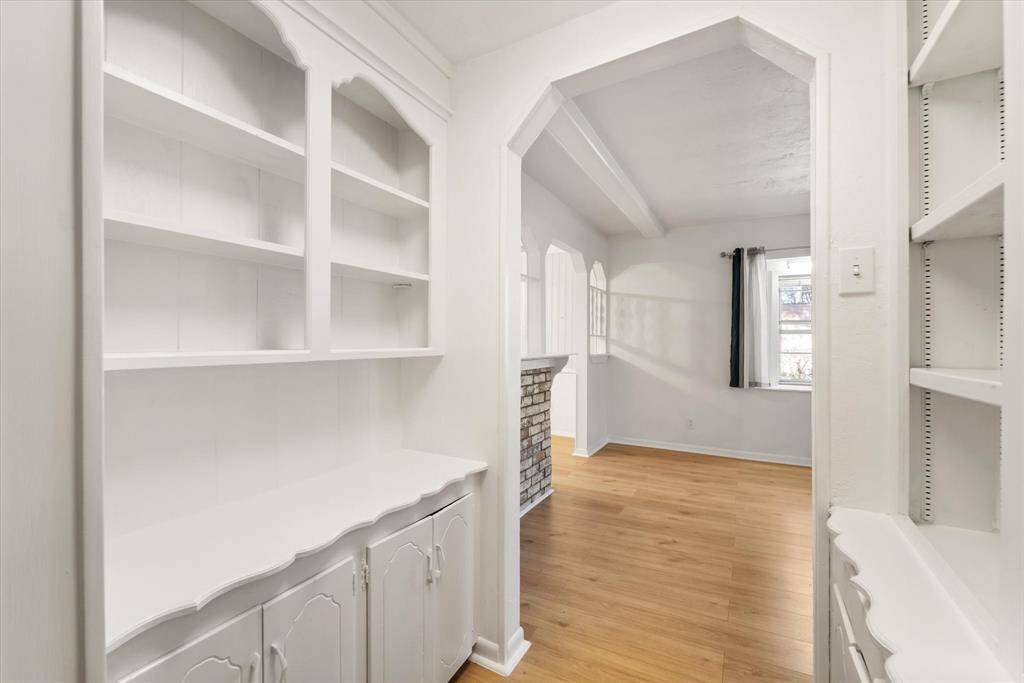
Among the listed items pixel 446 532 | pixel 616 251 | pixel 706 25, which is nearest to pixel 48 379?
pixel 446 532

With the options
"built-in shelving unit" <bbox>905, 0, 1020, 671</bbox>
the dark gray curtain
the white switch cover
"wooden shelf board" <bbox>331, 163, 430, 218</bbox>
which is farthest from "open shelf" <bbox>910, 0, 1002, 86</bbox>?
the dark gray curtain

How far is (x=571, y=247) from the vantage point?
4.50 metres

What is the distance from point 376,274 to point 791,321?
485cm

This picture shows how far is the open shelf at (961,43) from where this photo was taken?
854 mm

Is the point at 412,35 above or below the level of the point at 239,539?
above

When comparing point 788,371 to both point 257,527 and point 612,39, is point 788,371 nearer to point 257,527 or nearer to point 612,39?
point 612,39

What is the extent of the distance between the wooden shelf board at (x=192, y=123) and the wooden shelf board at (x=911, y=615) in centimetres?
174

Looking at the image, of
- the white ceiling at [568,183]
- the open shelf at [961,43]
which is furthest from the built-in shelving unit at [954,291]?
the white ceiling at [568,183]

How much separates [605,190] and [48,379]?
3.74 m

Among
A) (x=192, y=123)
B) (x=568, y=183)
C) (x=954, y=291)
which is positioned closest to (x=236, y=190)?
(x=192, y=123)

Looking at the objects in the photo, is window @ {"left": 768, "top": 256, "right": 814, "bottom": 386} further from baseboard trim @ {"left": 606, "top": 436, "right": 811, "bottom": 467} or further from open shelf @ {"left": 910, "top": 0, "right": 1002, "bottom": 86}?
open shelf @ {"left": 910, "top": 0, "right": 1002, "bottom": 86}

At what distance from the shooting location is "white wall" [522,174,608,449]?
376cm

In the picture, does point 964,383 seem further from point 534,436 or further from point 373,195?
point 534,436

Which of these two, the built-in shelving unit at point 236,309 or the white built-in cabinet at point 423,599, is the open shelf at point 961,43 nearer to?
the built-in shelving unit at point 236,309
